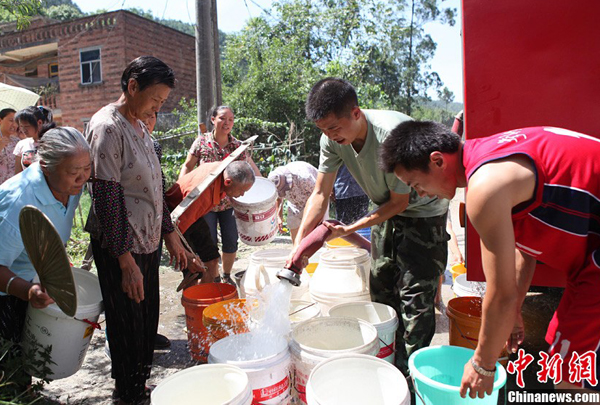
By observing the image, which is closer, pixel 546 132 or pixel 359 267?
pixel 546 132

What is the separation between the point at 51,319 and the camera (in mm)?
2346

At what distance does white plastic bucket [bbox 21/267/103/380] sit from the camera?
234 centimetres

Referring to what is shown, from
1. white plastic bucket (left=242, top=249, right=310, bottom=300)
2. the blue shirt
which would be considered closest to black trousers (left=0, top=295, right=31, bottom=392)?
the blue shirt

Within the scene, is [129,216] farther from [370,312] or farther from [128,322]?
[370,312]

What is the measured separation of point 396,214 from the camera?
2615 mm

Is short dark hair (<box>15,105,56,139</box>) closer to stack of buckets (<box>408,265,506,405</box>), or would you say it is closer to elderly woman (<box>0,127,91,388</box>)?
elderly woman (<box>0,127,91,388</box>)

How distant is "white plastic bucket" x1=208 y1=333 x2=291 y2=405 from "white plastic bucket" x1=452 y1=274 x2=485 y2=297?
1529mm

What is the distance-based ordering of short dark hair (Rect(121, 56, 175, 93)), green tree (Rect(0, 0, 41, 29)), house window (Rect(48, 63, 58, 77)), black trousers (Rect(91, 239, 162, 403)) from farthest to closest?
house window (Rect(48, 63, 58, 77)), green tree (Rect(0, 0, 41, 29)), black trousers (Rect(91, 239, 162, 403)), short dark hair (Rect(121, 56, 175, 93))

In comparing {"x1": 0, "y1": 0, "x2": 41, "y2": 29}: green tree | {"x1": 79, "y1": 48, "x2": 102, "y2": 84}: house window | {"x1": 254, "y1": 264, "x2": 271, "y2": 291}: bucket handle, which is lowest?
{"x1": 254, "y1": 264, "x2": 271, "y2": 291}: bucket handle

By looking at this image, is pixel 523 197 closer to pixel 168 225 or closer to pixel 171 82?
pixel 171 82

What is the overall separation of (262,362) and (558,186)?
1437mm

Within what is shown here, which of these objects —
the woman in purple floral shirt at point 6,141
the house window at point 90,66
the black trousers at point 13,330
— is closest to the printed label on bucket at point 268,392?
the black trousers at point 13,330

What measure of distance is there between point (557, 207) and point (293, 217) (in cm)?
382

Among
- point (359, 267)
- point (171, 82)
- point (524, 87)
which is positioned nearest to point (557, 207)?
point (524, 87)
